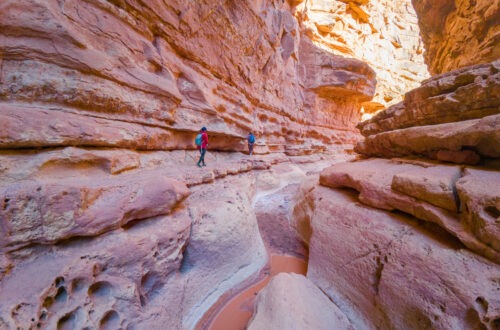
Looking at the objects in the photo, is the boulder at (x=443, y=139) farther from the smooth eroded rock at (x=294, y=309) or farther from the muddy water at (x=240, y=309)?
the muddy water at (x=240, y=309)

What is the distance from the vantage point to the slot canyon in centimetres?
188

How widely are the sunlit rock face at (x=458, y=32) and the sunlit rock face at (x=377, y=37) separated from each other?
10.2 metres

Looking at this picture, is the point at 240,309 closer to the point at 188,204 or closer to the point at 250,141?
the point at 188,204

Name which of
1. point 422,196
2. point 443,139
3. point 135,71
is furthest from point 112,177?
point 443,139

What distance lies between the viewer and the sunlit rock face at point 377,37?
1839cm

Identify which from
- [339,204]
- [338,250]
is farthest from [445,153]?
[338,250]

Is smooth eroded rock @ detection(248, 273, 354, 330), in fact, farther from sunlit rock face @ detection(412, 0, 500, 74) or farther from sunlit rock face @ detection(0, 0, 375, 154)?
sunlit rock face @ detection(412, 0, 500, 74)

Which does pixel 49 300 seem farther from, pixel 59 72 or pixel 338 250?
pixel 338 250

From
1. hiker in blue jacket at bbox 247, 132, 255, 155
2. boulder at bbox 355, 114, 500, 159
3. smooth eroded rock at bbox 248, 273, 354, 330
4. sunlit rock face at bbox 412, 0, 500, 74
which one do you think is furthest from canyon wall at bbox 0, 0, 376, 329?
sunlit rock face at bbox 412, 0, 500, 74

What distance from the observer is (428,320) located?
6.20 feet

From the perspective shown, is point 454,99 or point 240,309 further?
point 454,99

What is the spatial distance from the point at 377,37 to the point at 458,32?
22.0 meters

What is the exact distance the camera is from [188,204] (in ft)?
11.6

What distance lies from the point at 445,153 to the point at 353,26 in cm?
2400
